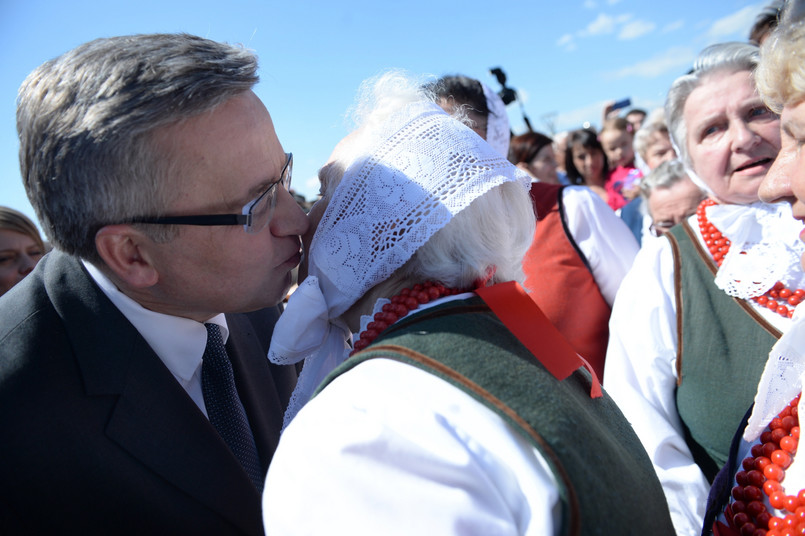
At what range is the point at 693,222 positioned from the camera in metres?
2.09

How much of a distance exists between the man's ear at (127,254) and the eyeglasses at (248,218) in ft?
0.17

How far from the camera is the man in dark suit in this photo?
1.33 m

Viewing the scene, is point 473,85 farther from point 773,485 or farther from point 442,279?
point 773,485

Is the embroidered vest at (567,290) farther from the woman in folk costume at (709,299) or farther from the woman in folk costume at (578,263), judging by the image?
the woman in folk costume at (709,299)

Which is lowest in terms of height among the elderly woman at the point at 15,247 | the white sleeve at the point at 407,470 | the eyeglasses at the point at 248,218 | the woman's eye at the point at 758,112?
the elderly woman at the point at 15,247

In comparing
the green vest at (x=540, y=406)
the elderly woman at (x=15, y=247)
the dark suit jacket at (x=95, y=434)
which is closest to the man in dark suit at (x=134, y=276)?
the dark suit jacket at (x=95, y=434)

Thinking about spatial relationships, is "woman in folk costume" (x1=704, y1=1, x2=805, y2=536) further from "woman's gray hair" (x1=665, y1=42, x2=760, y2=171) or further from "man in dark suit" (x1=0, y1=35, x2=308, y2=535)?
"man in dark suit" (x1=0, y1=35, x2=308, y2=535)

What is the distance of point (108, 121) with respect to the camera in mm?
1321

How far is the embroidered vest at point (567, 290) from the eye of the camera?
244 centimetres

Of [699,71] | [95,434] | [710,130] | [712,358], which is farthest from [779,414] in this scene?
[95,434]

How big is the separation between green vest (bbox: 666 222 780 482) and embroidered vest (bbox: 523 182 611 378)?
540 millimetres

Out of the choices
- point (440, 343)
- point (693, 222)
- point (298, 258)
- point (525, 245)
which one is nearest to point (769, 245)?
point (693, 222)

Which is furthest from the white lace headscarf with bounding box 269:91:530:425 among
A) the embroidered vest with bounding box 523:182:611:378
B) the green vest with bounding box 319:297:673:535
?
the embroidered vest with bounding box 523:182:611:378

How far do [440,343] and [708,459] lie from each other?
4.53ft
